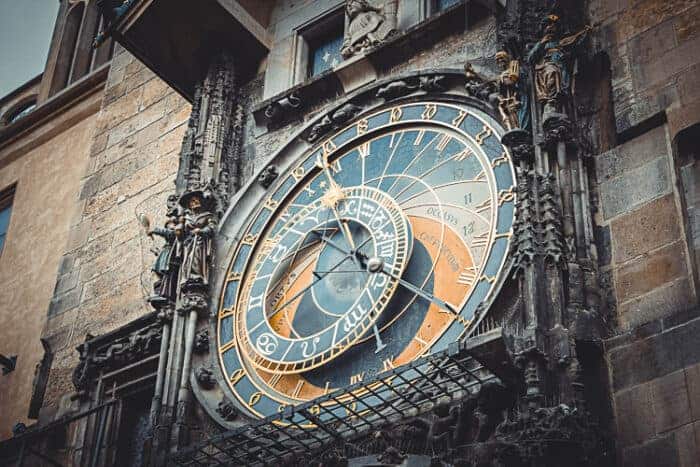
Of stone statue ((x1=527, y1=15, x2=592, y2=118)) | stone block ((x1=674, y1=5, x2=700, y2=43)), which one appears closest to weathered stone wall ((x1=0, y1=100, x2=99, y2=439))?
stone statue ((x1=527, y1=15, x2=592, y2=118))

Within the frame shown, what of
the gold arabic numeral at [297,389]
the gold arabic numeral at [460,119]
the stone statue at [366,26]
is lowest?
the gold arabic numeral at [297,389]

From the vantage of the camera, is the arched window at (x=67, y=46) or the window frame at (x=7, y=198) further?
the arched window at (x=67, y=46)

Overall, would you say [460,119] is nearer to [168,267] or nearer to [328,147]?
[328,147]

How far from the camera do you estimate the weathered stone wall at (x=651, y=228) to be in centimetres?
712

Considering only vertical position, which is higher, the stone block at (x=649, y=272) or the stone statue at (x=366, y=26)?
the stone statue at (x=366, y=26)

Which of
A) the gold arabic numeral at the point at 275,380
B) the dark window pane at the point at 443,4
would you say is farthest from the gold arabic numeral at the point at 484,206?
the dark window pane at the point at 443,4

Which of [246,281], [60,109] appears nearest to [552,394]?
[246,281]

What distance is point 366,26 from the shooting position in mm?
10555

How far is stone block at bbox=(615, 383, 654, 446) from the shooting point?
23.4 feet

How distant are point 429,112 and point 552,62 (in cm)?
112

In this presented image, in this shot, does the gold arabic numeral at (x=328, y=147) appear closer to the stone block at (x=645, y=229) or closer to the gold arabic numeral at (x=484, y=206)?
the gold arabic numeral at (x=484, y=206)

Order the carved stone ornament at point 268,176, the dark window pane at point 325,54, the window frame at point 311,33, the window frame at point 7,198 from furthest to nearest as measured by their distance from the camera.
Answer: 1. the window frame at point 7,198
2. the window frame at point 311,33
3. the dark window pane at point 325,54
4. the carved stone ornament at point 268,176

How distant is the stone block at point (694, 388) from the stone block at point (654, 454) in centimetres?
17

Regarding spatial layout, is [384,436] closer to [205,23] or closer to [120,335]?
[120,335]
